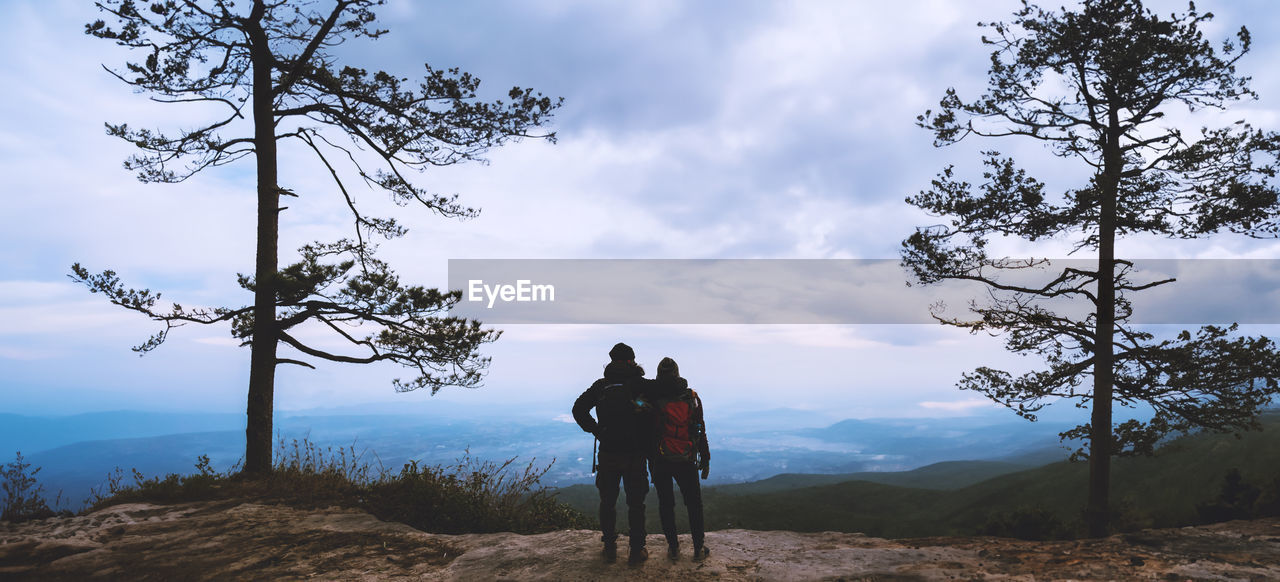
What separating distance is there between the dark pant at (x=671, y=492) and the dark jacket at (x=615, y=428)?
0.33 metres

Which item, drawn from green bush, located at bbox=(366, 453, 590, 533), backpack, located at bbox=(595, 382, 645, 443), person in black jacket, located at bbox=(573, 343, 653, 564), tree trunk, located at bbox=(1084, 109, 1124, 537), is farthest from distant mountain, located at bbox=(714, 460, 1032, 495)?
backpack, located at bbox=(595, 382, 645, 443)

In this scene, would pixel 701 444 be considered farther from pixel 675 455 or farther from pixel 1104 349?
pixel 1104 349

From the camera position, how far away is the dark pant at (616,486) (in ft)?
22.6

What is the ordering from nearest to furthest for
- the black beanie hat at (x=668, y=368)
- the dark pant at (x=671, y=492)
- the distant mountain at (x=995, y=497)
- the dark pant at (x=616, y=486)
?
the dark pant at (x=616, y=486)
the dark pant at (x=671, y=492)
the black beanie hat at (x=668, y=368)
the distant mountain at (x=995, y=497)

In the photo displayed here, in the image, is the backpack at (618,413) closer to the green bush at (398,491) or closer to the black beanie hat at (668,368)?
the black beanie hat at (668,368)

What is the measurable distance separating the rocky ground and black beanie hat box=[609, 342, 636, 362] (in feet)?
7.69

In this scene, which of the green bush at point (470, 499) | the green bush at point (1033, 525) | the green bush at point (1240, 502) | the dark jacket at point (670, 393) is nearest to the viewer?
the dark jacket at point (670, 393)

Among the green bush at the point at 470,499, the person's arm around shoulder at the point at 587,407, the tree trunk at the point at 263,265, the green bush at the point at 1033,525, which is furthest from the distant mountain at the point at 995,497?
the tree trunk at the point at 263,265

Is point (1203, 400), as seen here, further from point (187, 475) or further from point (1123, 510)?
point (187, 475)

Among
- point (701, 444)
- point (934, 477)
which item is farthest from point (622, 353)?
point (934, 477)

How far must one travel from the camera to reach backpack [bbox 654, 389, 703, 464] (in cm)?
703

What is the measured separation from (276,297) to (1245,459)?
5388 centimetres

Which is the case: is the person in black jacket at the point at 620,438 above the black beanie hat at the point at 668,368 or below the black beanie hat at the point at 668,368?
below

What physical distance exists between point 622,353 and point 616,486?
1.61m
